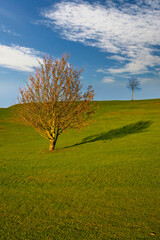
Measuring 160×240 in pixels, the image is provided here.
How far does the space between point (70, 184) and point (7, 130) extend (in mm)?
36249

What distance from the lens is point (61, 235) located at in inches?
254

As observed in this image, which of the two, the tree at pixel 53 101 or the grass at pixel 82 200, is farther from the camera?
the tree at pixel 53 101

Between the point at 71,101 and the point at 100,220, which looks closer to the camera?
the point at 100,220

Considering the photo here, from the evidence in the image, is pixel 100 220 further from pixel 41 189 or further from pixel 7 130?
pixel 7 130

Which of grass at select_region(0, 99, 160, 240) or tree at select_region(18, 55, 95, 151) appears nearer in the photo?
grass at select_region(0, 99, 160, 240)

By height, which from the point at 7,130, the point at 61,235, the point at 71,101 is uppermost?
the point at 71,101

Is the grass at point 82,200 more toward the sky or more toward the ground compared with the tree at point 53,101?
more toward the ground

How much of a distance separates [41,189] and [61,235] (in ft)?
15.4

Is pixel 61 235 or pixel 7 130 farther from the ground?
pixel 7 130

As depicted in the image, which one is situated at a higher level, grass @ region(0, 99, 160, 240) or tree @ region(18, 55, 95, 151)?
tree @ region(18, 55, 95, 151)

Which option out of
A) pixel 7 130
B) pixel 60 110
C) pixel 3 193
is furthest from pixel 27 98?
pixel 7 130

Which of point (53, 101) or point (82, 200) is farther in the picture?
point (53, 101)

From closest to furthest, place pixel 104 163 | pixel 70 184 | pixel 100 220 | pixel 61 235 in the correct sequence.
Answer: pixel 61 235
pixel 100 220
pixel 70 184
pixel 104 163

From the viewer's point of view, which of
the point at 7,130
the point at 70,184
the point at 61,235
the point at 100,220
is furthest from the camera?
the point at 7,130
